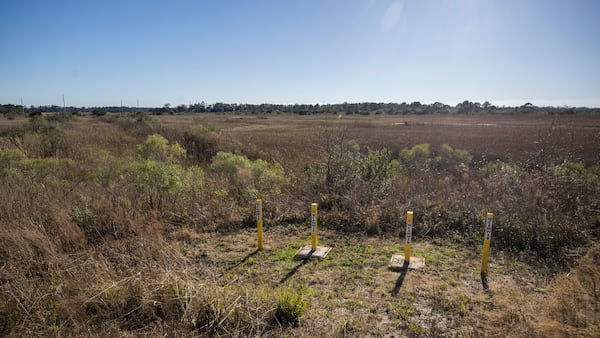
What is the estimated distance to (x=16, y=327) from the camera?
11.7 ft

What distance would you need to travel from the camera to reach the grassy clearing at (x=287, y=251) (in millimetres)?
3764

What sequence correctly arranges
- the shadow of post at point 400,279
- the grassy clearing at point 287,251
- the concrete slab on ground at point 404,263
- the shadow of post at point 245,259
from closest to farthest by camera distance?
1. the grassy clearing at point 287,251
2. the shadow of post at point 400,279
3. the concrete slab on ground at point 404,263
4. the shadow of post at point 245,259

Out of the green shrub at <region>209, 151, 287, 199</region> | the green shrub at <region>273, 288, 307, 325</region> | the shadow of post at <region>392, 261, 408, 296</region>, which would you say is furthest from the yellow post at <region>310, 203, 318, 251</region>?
the green shrub at <region>209, 151, 287, 199</region>

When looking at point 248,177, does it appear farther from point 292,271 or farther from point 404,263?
point 404,263

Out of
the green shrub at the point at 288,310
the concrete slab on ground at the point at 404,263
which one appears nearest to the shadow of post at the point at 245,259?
the green shrub at the point at 288,310

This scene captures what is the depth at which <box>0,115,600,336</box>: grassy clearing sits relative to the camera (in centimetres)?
376

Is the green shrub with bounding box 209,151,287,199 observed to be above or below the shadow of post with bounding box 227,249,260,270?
above

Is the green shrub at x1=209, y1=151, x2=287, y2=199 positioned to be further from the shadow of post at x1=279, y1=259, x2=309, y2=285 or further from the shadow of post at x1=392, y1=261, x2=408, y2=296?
the shadow of post at x1=392, y1=261, x2=408, y2=296

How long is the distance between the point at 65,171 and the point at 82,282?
250 inches

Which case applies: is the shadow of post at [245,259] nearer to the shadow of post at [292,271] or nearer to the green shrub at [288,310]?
the shadow of post at [292,271]

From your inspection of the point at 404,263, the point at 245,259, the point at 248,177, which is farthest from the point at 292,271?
the point at 248,177

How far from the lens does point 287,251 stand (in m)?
6.02

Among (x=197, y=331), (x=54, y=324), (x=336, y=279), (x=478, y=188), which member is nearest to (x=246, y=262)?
(x=336, y=279)

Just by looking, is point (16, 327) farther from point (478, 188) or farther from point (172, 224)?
point (478, 188)
